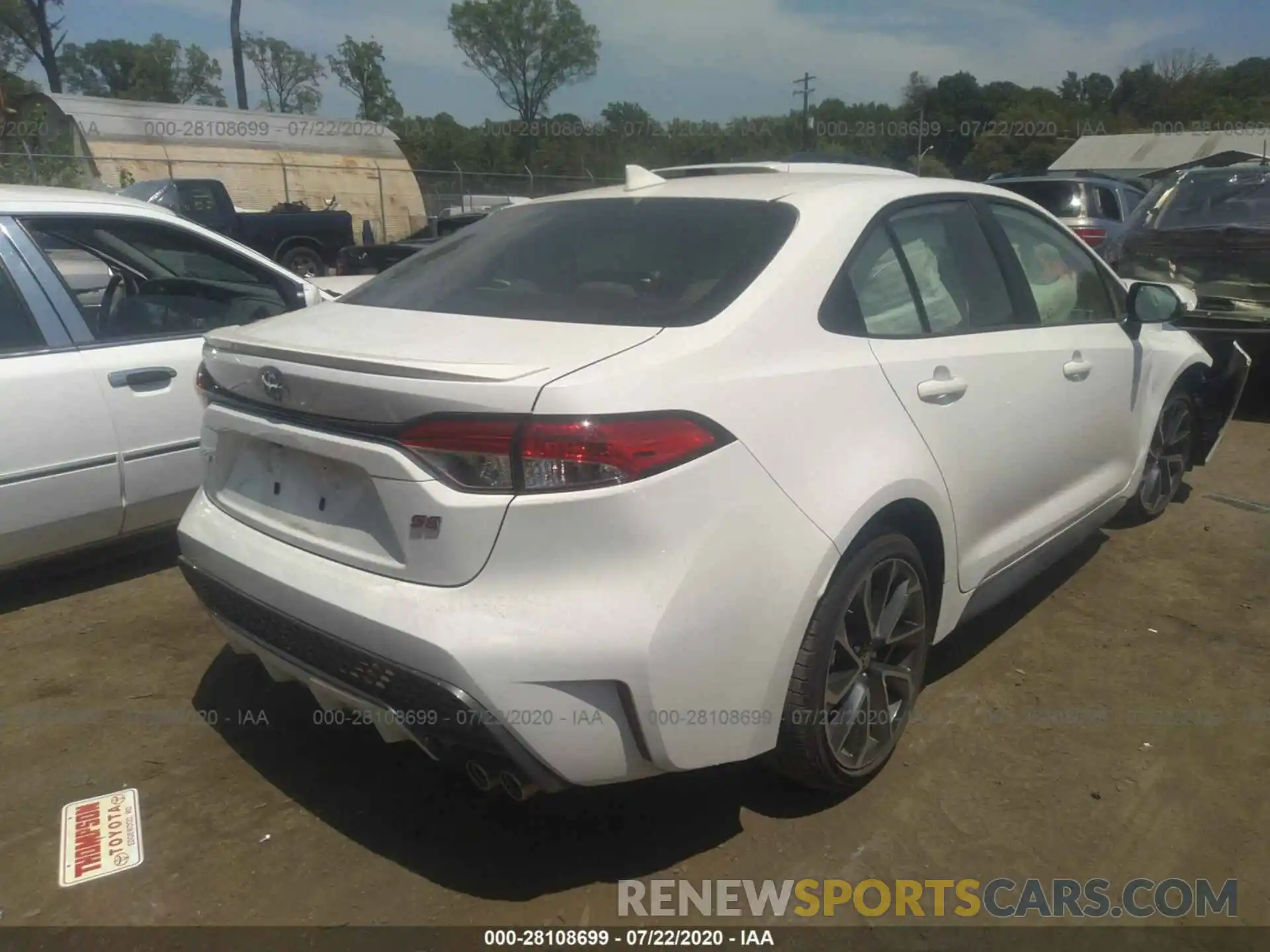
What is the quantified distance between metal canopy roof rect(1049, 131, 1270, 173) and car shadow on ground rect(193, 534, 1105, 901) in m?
36.0

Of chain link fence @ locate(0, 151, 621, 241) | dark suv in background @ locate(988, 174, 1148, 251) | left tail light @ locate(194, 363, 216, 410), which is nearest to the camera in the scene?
left tail light @ locate(194, 363, 216, 410)

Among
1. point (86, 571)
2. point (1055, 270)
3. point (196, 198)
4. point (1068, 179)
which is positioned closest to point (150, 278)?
point (86, 571)

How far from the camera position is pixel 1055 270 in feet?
12.5

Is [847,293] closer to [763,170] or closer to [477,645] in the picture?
[763,170]

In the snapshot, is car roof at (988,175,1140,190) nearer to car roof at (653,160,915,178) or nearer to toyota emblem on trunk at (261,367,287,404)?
car roof at (653,160,915,178)

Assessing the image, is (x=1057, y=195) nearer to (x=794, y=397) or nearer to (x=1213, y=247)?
(x=1213, y=247)

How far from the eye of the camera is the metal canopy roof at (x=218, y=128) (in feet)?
84.1

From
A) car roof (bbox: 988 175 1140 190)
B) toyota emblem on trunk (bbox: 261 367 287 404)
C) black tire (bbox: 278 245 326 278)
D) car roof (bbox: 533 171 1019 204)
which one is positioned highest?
car roof (bbox: 533 171 1019 204)

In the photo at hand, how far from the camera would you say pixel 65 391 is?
368cm

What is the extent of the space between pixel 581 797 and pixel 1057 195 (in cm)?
1119

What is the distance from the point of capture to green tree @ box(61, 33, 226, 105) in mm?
68375

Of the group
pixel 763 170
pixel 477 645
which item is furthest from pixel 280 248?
pixel 477 645

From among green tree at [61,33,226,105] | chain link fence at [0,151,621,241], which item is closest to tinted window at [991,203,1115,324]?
chain link fence at [0,151,621,241]

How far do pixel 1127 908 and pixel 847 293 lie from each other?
165 centimetres
